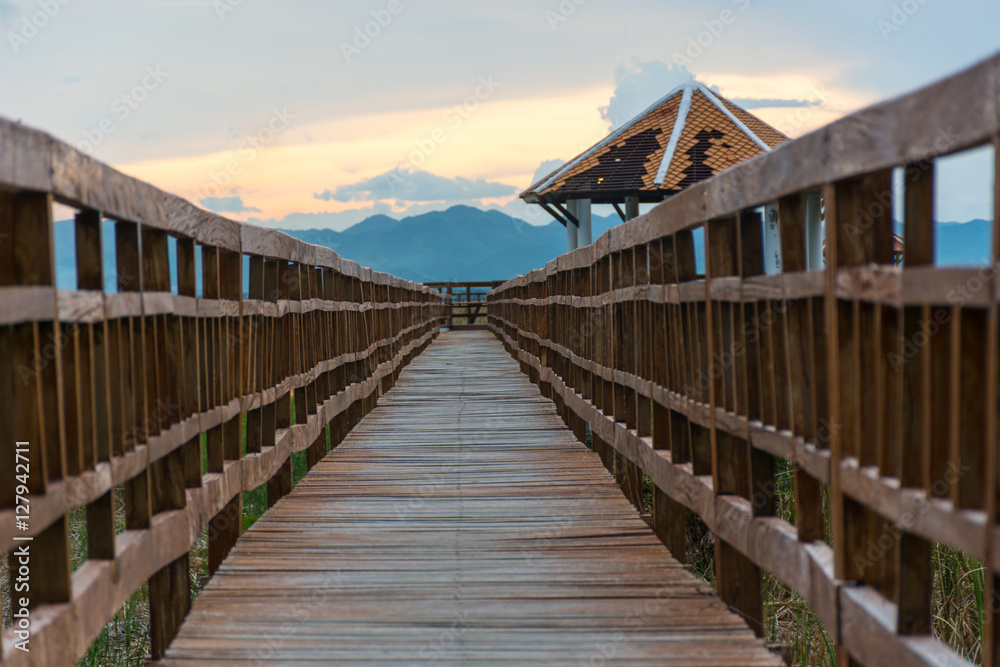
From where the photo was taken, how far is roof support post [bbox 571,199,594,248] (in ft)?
71.7

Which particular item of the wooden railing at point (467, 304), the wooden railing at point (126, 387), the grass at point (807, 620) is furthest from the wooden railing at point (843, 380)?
the wooden railing at point (467, 304)

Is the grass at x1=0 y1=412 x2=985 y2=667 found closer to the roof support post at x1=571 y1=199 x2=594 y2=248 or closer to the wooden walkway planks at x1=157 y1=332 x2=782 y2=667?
the wooden walkway planks at x1=157 y1=332 x2=782 y2=667

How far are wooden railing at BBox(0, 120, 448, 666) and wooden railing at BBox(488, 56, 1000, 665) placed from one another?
74.6 inches

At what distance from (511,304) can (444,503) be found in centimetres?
1067

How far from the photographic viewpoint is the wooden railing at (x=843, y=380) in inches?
66.8

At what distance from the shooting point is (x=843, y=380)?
2260 millimetres

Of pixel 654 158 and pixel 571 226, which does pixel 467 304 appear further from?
pixel 654 158

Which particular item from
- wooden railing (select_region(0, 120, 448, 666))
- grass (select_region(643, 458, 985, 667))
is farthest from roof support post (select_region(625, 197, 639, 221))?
wooden railing (select_region(0, 120, 448, 666))

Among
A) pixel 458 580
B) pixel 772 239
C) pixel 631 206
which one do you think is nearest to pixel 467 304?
pixel 631 206

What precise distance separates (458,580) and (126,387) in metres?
1.43

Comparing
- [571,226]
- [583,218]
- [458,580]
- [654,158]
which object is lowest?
[458,580]

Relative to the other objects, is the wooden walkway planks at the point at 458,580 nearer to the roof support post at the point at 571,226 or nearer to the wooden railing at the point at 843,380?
the wooden railing at the point at 843,380

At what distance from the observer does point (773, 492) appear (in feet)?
9.69

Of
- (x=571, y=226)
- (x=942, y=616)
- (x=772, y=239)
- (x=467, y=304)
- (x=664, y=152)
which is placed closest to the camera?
(x=942, y=616)
